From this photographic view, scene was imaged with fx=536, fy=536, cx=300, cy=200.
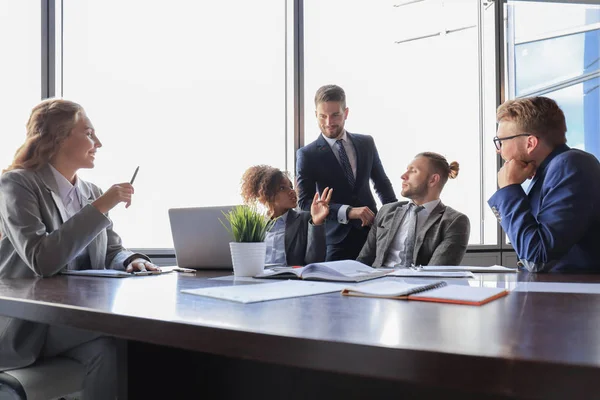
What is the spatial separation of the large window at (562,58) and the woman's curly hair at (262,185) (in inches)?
115

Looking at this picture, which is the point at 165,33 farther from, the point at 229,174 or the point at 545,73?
the point at 545,73

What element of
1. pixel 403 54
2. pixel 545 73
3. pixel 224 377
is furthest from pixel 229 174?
pixel 545 73

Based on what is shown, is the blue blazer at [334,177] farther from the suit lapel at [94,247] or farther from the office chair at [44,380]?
the office chair at [44,380]

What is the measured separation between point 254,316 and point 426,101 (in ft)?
13.6

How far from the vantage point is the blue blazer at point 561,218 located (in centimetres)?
181

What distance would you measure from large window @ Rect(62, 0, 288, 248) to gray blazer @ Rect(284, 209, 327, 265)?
1.06 meters

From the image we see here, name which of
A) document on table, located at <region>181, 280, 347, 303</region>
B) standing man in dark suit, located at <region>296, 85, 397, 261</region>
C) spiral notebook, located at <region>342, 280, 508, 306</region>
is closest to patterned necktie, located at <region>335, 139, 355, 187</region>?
standing man in dark suit, located at <region>296, 85, 397, 261</region>

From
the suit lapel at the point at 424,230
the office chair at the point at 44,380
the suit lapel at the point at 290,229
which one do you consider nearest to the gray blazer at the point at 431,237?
the suit lapel at the point at 424,230

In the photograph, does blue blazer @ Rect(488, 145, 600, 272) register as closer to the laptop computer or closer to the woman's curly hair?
the laptop computer

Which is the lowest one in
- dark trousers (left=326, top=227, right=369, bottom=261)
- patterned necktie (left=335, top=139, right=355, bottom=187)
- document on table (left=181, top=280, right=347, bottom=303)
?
dark trousers (left=326, top=227, right=369, bottom=261)

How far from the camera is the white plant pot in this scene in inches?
69.0

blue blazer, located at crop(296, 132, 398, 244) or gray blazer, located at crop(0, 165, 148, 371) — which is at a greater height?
blue blazer, located at crop(296, 132, 398, 244)

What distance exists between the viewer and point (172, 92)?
12.8ft

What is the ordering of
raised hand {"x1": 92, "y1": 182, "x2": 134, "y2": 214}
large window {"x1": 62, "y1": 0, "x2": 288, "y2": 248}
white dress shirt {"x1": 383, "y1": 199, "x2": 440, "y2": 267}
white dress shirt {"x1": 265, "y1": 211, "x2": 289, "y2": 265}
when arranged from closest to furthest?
raised hand {"x1": 92, "y1": 182, "x2": 134, "y2": 214} → white dress shirt {"x1": 383, "y1": 199, "x2": 440, "y2": 267} → white dress shirt {"x1": 265, "y1": 211, "x2": 289, "y2": 265} → large window {"x1": 62, "y1": 0, "x2": 288, "y2": 248}
